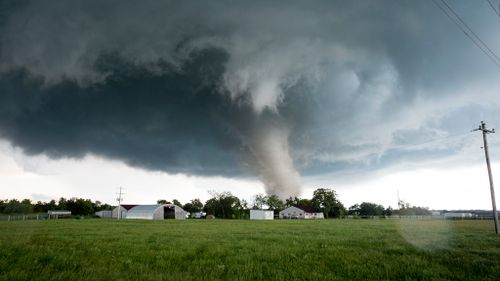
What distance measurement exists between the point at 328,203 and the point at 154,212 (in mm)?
86384

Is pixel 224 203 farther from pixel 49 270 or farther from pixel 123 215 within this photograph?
pixel 49 270

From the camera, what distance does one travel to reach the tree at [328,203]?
157625 mm

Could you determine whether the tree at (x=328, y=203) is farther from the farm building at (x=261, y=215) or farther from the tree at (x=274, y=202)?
the farm building at (x=261, y=215)

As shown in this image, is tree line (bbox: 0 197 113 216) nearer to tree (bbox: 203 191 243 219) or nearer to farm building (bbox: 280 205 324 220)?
tree (bbox: 203 191 243 219)

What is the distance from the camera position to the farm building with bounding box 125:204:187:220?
113 meters

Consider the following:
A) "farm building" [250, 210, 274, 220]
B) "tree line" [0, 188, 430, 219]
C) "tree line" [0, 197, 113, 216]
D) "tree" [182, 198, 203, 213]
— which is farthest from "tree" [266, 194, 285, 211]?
"tree line" [0, 197, 113, 216]

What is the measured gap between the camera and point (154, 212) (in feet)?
370

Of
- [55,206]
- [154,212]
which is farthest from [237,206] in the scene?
[55,206]

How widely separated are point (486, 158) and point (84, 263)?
121 feet

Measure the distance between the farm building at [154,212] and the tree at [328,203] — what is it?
71.2m

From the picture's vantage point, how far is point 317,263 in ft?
39.1

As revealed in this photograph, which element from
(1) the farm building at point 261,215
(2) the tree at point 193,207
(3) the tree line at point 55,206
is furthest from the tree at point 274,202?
(3) the tree line at point 55,206

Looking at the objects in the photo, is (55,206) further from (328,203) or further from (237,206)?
(328,203)

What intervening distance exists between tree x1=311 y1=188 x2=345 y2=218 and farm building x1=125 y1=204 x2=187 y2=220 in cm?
7117
